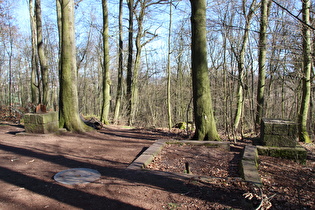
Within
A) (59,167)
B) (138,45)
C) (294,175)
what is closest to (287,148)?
(294,175)

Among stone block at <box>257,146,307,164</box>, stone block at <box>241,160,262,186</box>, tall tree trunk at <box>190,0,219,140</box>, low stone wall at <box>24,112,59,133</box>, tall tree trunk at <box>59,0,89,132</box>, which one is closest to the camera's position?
stone block at <box>241,160,262,186</box>

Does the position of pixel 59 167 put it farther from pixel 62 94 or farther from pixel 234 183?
pixel 62 94

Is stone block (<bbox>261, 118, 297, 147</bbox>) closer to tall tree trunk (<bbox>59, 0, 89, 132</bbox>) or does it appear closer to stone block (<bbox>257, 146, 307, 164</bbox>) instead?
stone block (<bbox>257, 146, 307, 164</bbox>)

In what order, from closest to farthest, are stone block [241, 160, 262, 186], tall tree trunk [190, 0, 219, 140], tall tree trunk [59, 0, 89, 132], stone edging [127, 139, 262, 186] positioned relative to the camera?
stone block [241, 160, 262, 186]
stone edging [127, 139, 262, 186]
tall tree trunk [190, 0, 219, 140]
tall tree trunk [59, 0, 89, 132]

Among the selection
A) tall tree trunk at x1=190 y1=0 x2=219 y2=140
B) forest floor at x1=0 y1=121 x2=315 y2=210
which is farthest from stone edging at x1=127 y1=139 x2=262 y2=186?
tall tree trunk at x1=190 y1=0 x2=219 y2=140

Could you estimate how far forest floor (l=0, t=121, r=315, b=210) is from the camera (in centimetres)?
320

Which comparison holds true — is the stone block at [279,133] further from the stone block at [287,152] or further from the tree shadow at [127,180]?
the tree shadow at [127,180]

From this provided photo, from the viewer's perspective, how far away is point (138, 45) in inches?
662

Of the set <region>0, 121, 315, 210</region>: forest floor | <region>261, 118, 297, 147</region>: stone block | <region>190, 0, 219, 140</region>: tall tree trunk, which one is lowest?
<region>0, 121, 315, 210</region>: forest floor

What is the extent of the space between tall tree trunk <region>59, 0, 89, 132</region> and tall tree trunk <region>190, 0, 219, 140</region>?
14.3ft

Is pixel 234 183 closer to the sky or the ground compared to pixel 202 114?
closer to the ground

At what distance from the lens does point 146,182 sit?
389 cm

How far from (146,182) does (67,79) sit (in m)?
5.92

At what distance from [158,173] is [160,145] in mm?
2351
